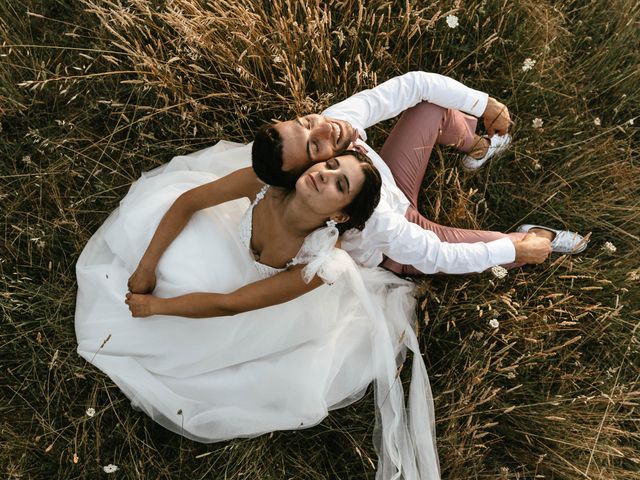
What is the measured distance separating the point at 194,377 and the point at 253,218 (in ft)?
2.99

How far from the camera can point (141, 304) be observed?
253 centimetres

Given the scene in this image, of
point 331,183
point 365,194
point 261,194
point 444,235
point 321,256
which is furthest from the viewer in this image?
point 444,235

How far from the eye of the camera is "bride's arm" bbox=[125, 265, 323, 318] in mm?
2355

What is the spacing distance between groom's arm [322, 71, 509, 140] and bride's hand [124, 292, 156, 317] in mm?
1363

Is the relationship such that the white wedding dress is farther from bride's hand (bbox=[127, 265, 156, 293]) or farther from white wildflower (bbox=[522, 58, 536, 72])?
white wildflower (bbox=[522, 58, 536, 72])

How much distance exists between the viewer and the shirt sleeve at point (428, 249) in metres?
2.53

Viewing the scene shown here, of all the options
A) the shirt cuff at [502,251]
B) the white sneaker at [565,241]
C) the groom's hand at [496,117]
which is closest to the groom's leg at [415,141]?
the groom's hand at [496,117]

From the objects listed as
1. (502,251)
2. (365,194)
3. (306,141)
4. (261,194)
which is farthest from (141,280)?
(502,251)

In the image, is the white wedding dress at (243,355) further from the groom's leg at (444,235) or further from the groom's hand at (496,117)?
the groom's hand at (496,117)

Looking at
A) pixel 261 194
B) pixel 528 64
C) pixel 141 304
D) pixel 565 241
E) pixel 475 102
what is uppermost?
pixel 528 64

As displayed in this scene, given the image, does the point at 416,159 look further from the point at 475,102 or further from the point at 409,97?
the point at 475,102

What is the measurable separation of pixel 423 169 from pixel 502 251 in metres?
0.68

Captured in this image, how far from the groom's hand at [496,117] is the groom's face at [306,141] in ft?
4.61

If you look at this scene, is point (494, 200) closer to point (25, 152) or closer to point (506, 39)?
point (506, 39)
